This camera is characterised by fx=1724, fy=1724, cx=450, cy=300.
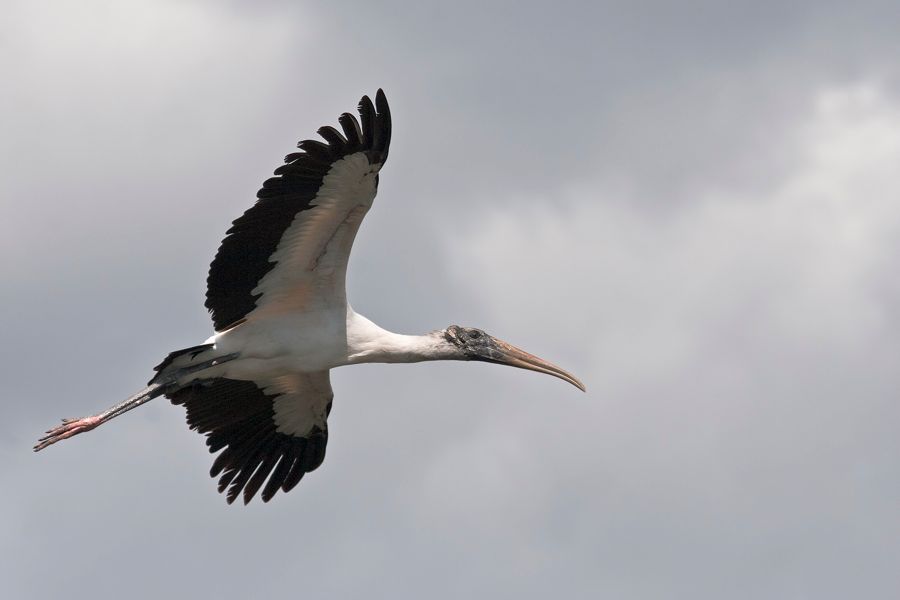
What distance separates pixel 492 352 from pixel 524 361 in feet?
1.47

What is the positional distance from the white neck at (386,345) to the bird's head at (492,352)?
185 mm

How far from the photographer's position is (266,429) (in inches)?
770

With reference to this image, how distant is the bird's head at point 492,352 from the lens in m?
18.8

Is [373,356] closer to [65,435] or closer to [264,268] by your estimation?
[264,268]

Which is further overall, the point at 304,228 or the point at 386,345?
the point at 386,345

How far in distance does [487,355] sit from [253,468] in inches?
117

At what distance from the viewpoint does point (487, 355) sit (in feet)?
62.6

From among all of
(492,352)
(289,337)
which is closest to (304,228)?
(289,337)

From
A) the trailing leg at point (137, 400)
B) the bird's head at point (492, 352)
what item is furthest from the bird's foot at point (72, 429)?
the bird's head at point (492, 352)

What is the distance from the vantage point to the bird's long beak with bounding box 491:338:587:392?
19.2m

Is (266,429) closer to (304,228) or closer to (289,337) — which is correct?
(289,337)

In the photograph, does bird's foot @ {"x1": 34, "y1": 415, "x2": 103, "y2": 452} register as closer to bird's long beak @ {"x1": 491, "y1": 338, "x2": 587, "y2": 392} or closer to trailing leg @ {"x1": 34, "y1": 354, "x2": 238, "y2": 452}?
trailing leg @ {"x1": 34, "y1": 354, "x2": 238, "y2": 452}

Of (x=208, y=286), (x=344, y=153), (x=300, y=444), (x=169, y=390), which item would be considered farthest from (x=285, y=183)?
(x=300, y=444)

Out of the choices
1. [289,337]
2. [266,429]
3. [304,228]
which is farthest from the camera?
[266,429]
